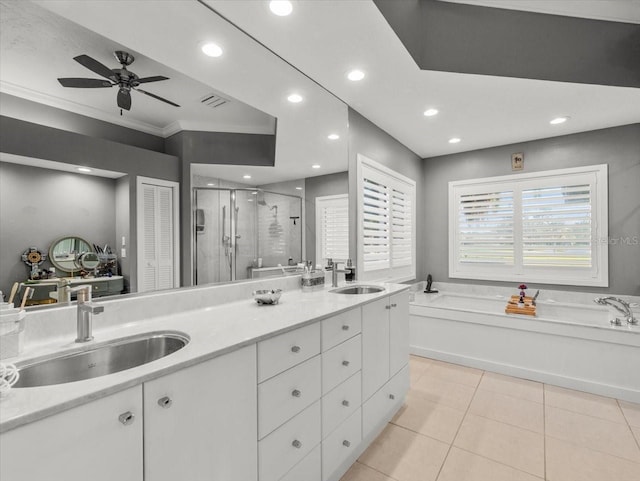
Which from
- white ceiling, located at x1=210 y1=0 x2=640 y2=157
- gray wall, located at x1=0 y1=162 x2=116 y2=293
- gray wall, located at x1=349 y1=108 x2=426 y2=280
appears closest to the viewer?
gray wall, located at x1=0 y1=162 x2=116 y2=293

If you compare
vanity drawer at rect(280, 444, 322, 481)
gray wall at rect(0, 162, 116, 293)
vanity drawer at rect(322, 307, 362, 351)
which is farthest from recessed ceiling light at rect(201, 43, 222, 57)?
vanity drawer at rect(280, 444, 322, 481)

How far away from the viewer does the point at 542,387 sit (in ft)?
9.11

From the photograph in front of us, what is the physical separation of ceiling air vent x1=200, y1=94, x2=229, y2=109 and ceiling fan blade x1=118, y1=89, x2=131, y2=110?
391mm

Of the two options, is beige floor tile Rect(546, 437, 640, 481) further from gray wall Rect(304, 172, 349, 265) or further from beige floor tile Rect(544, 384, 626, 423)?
gray wall Rect(304, 172, 349, 265)

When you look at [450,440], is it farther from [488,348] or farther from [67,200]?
[67,200]

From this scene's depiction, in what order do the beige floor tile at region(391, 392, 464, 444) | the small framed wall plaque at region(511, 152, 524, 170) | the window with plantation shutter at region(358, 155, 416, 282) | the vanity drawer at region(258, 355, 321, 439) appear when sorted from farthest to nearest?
the small framed wall plaque at region(511, 152, 524, 170)
the window with plantation shutter at region(358, 155, 416, 282)
the beige floor tile at region(391, 392, 464, 444)
the vanity drawer at region(258, 355, 321, 439)

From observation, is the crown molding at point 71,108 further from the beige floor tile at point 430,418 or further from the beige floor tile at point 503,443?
the beige floor tile at point 503,443

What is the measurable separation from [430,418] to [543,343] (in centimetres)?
143

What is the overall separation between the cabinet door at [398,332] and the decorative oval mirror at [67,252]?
1807mm

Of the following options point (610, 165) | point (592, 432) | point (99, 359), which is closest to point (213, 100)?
point (99, 359)

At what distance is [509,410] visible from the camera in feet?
7.86

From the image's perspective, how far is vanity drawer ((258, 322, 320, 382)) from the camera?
48.3 inches

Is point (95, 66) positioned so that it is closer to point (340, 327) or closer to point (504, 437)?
point (340, 327)

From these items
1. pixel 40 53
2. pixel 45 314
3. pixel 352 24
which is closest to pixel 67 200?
pixel 45 314
